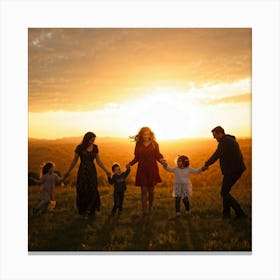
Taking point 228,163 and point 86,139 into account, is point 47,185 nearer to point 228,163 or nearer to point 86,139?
point 86,139

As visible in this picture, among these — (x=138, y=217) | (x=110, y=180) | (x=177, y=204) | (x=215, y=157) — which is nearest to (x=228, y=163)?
(x=215, y=157)

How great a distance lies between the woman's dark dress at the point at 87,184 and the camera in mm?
7191

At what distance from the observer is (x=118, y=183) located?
7.26 metres

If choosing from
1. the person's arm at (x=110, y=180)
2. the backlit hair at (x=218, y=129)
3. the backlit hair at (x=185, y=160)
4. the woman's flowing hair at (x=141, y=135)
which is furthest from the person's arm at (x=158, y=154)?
the backlit hair at (x=218, y=129)

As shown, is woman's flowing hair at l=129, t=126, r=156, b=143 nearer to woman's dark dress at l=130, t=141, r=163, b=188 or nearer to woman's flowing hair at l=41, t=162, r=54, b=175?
woman's dark dress at l=130, t=141, r=163, b=188

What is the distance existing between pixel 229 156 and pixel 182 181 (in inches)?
32.8

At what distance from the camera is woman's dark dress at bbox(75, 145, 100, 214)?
7191 millimetres

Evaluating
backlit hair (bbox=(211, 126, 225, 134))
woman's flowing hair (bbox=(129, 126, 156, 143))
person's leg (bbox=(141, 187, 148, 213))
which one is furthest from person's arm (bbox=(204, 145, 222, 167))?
person's leg (bbox=(141, 187, 148, 213))

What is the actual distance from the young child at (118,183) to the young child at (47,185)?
0.86m

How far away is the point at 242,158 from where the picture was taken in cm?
714

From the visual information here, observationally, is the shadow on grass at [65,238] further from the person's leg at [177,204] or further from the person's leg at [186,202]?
the person's leg at [186,202]

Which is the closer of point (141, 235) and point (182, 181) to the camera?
point (141, 235)
